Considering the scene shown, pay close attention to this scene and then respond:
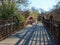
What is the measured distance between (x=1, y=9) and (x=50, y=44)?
1253 centimetres

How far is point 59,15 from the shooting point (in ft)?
159

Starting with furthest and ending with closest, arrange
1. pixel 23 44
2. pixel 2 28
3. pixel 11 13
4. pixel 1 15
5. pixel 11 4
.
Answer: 1. pixel 11 4
2. pixel 11 13
3. pixel 1 15
4. pixel 2 28
5. pixel 23 44

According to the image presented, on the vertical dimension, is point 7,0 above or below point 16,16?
above

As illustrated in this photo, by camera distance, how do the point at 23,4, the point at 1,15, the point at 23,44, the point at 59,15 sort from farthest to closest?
1. the point at 59,15
2. the point at 23,4
3. the point at 1,15
4. the point at 23,44

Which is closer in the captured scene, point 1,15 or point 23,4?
point 1,15

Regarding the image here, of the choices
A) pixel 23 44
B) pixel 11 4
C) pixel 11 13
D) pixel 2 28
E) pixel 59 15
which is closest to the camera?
pixel 23 44

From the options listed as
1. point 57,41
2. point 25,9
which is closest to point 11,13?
point 57,41

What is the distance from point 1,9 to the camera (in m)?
23.0

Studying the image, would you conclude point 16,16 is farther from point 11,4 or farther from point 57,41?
point 57,41

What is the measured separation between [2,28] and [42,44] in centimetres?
347

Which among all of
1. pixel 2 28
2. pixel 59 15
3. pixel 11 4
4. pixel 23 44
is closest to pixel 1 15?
pixel 11 4

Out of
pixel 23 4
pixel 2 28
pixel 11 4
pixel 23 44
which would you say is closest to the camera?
pixel 23 44

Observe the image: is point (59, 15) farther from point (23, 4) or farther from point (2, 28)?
point (2, 28)

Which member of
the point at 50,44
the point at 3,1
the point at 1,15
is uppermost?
the point at 3,1
